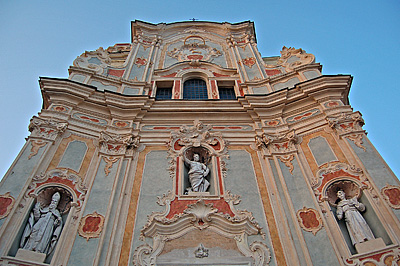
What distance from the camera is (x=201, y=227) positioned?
28.9 ft

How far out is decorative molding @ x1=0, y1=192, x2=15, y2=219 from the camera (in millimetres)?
8250

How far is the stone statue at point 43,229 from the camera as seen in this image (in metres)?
7.95

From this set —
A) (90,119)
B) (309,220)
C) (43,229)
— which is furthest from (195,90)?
(43,229)

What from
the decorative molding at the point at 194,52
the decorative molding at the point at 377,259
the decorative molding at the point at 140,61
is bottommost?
the decorative molding at the point at 377,259

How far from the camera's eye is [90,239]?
8.35 metres

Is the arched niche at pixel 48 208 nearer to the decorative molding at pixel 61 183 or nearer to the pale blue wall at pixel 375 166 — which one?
the decorative molding at pixel 61 183

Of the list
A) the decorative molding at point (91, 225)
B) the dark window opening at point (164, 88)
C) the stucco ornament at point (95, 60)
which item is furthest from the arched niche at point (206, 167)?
the stucco ornament at point (95, 60)

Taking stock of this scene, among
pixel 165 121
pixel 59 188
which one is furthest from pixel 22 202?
pixel 165 121

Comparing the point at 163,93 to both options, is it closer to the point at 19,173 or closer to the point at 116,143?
the point at 116,143

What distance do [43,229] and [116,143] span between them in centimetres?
361

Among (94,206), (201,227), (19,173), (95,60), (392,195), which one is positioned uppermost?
(95,60)

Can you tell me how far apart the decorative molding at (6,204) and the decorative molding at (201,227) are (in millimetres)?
3014

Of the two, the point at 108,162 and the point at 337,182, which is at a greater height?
the point at 108,162

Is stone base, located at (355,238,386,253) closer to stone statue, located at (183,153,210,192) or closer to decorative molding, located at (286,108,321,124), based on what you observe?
stone statue, located at (183,153,210,192)
